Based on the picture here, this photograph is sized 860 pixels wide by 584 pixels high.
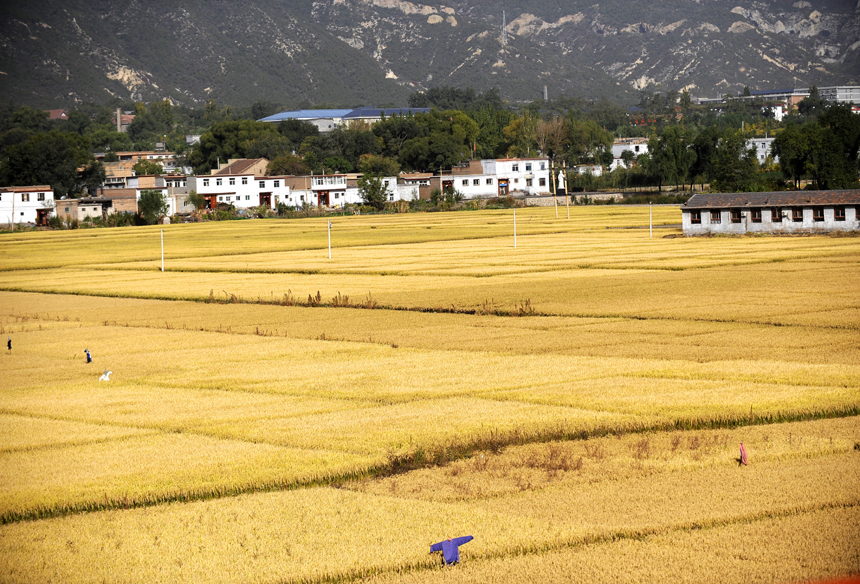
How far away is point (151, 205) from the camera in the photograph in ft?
401

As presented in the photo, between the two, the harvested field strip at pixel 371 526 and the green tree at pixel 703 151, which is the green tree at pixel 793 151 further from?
the harvested field strip at pixel 371 526

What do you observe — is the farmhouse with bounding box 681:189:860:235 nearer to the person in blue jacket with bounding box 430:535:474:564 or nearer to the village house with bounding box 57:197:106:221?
the person in blue jacket with bounding box 430:535:474:564

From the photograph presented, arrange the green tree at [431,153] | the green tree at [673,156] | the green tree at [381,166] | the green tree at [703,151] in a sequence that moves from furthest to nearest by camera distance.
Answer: the green tree at [431,153] < the green tree at [381,166] < the green tree at [703,151] < the green tree at [673,156]

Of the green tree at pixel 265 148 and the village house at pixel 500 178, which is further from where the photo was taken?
the green tree at pixel 265 148

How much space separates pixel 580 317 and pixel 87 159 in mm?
141017

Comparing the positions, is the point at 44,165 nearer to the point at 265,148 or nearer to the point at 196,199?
the point at 196,199

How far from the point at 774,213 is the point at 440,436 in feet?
206

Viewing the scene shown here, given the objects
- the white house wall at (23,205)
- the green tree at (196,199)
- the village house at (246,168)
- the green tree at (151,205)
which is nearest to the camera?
the white house wall at (23,205)

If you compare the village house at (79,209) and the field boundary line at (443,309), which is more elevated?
the village house at (79,209)

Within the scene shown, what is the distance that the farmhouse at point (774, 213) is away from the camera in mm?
71250

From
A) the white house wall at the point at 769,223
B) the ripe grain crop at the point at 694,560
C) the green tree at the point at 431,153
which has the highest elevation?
the green tree at the point at 431,153

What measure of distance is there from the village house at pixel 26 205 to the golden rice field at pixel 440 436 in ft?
289

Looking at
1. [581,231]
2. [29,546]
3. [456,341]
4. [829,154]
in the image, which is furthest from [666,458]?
[829,154]

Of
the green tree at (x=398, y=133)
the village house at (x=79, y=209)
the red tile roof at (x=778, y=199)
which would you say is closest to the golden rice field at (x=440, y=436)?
the red tile roof at (x=778, y=199)
